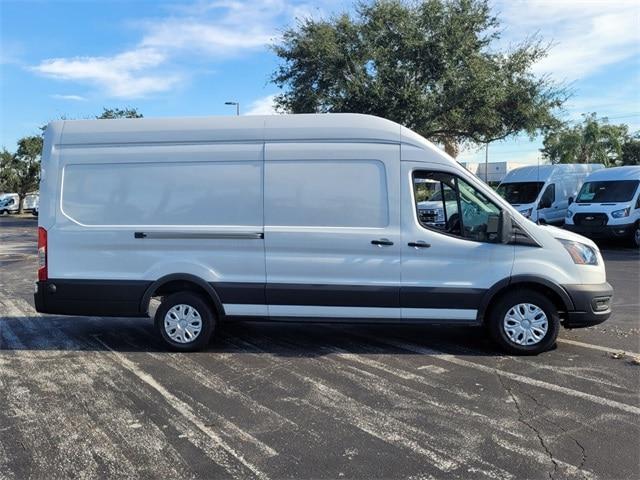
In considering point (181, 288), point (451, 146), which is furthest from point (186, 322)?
point (451, 146)

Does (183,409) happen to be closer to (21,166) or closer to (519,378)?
(519,378)

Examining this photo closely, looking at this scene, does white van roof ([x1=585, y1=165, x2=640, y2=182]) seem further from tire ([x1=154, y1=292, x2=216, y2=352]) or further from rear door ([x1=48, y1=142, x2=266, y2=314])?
tire ([x1=154, y1=292, x2=216, y2=352])

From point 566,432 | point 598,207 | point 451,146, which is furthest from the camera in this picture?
point 451,146

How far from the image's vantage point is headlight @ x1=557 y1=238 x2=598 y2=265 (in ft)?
19.1

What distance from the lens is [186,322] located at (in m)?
6.20

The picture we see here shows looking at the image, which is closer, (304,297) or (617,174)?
(304,297)

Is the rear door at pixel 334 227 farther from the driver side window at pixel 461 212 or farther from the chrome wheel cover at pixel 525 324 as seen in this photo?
the chrome wheel cover at pixel 525 324

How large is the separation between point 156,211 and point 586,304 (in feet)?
15.0

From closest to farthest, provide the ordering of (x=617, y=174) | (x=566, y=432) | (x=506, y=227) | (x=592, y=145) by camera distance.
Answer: (x=566, y=432), (x=506, y=227), (x=617, y=174), (x=592, y=145)

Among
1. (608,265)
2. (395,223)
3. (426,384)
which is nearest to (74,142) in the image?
(395,223)

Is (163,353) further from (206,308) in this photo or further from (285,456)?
(285,456)

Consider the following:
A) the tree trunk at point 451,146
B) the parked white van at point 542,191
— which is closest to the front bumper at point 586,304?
the parked white van at point 542,191

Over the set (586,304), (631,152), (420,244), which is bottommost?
(586,304)

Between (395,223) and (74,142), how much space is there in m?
3.61
